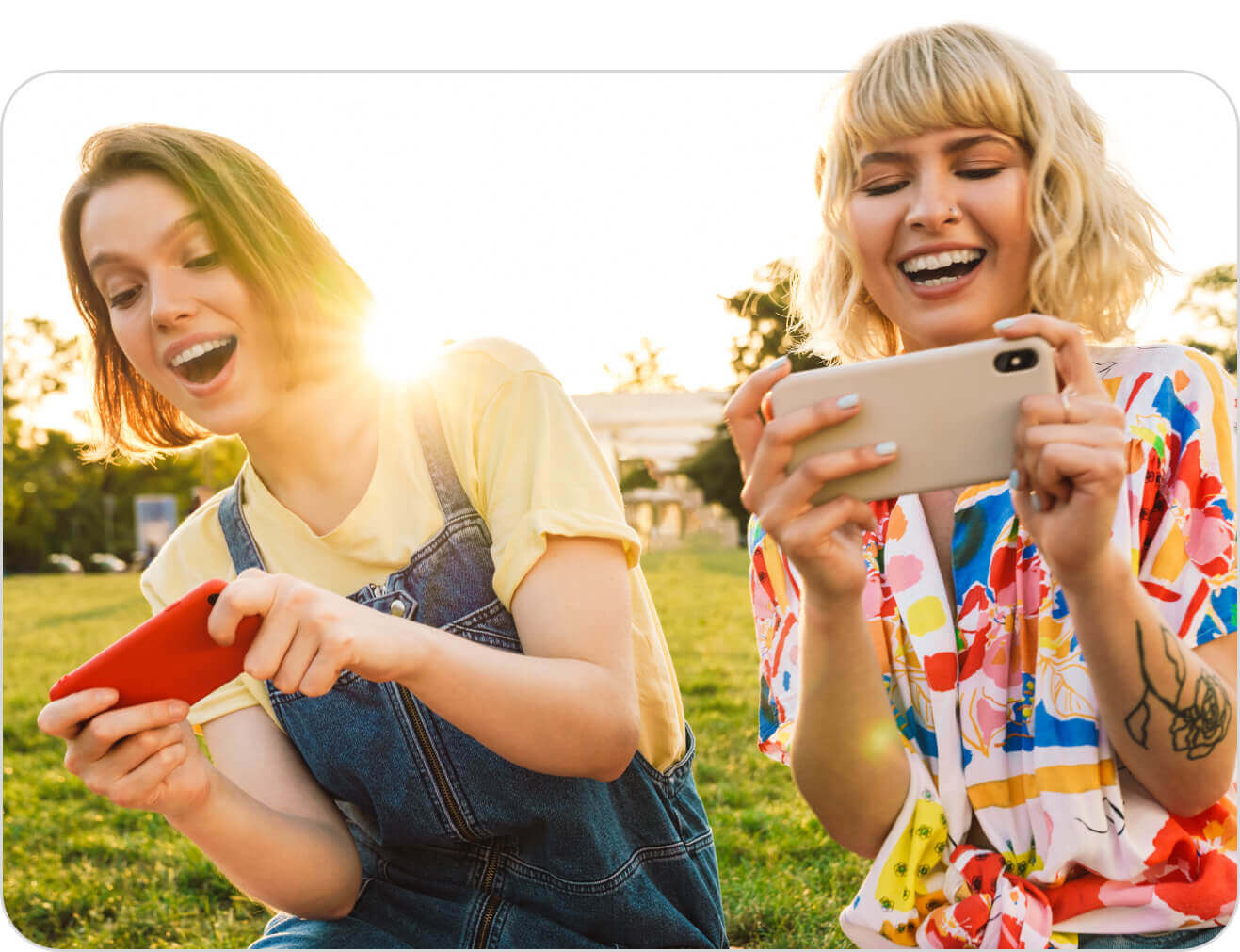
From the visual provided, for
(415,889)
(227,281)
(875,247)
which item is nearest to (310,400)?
(227,281)

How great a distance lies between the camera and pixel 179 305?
1.78 meters

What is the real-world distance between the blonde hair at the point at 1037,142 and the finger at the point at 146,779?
1282mm

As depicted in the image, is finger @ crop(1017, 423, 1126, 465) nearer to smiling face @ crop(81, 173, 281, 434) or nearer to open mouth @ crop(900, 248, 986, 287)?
open mouth @ crop(900, 248, 986, 287)

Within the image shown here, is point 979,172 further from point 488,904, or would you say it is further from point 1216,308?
point 488,904

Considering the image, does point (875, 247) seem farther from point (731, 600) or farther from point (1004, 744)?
point (731, 600)

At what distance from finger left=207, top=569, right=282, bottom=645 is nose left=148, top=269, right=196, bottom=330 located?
23.9 inches

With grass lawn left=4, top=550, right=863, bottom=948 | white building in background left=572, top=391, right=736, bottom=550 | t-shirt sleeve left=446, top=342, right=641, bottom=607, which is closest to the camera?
t-shirt sleeve left=446, top=342, right=641, bottom=607

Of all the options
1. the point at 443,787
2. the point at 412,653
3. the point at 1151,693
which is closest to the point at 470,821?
the point at 443,787

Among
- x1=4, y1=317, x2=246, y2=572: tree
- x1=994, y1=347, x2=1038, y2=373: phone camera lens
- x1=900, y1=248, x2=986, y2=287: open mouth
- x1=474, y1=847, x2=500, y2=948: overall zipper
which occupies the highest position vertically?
x1=900, y1=248, x2=986, y2=287: open mouth

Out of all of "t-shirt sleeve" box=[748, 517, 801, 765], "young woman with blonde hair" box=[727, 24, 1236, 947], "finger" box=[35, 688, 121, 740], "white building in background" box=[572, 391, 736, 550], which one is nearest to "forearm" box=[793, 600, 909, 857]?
"young woman with blonde hair" box=[727, 24, 1236, 947]

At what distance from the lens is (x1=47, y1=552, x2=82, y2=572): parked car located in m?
20.4

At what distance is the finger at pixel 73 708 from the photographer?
1452mm

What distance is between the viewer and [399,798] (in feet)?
5.92

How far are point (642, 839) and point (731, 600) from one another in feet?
25.7
